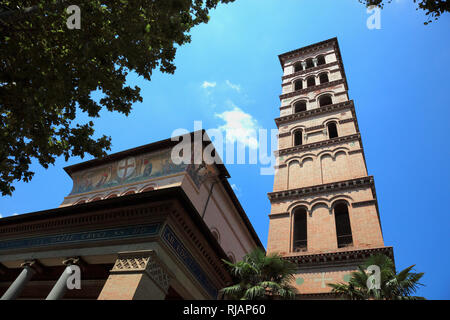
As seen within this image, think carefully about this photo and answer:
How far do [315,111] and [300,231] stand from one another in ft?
34.4

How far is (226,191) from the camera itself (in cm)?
1664

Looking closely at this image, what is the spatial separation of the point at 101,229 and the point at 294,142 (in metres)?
15.2

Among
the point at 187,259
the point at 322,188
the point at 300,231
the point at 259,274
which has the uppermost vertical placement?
the point at 322,188

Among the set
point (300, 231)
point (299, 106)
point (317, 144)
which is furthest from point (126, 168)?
point (299, 106)

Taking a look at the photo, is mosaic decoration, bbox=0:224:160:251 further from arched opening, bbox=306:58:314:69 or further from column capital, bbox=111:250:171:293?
arched opening, bbox=306:58:314:69

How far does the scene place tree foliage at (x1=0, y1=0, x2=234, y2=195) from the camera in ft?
23.2

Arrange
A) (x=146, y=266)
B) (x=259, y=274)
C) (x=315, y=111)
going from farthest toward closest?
(x=315, y=111), (x=259, y=274), (x=146, y=266)

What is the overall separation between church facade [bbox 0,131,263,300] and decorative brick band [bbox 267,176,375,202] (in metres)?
3.82

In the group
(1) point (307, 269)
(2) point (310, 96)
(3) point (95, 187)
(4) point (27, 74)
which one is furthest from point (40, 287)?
(2) point (310, 96)

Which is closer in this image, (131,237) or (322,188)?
(131,237)

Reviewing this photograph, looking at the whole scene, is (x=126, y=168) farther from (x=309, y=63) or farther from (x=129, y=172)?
(x=309, y=63)

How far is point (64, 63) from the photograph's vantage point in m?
7.31

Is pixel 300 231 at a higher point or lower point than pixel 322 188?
lower

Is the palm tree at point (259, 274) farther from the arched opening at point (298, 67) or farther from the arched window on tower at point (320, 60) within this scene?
the arched window on tower at point (320, 60)
